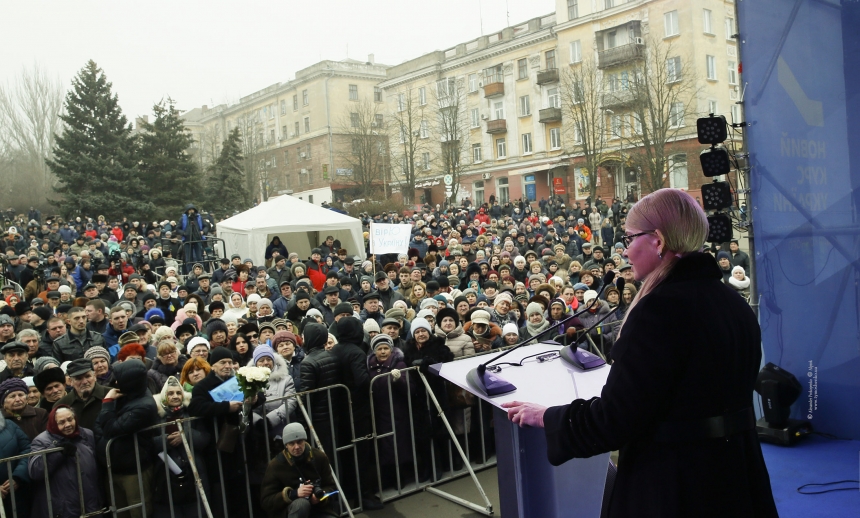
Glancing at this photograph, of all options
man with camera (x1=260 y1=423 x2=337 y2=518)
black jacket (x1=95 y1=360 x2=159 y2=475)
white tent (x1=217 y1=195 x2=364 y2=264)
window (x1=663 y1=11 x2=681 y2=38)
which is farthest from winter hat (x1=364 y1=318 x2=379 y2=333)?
window (x1=663 y1=11 x2=681 y2=38)

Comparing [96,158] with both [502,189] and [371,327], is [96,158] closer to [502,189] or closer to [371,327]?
[502,189]

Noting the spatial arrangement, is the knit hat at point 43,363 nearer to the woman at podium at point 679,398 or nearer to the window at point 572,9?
the woman at podium at point 679,398

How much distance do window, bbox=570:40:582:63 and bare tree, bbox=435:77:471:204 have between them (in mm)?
8410

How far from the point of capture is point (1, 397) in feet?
16.6

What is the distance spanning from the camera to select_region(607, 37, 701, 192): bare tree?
2752 cm

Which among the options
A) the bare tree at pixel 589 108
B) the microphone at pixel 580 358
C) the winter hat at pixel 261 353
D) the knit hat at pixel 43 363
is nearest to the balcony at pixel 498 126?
the bare tree at pixel 589 108

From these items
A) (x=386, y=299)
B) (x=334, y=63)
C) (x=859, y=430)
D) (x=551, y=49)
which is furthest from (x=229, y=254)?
(x=334, y=63)

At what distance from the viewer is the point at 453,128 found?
44688 mm

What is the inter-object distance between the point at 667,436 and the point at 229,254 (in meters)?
18.8

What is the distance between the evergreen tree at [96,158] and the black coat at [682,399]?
35320mm

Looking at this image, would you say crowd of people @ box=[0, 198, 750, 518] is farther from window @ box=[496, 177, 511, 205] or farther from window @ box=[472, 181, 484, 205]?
window @ box=[472, 181, 484, 205]

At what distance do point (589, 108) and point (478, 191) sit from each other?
17.5m

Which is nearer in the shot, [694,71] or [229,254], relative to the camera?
[229,254]

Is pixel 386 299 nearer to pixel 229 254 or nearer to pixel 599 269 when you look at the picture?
pixel 599 269
